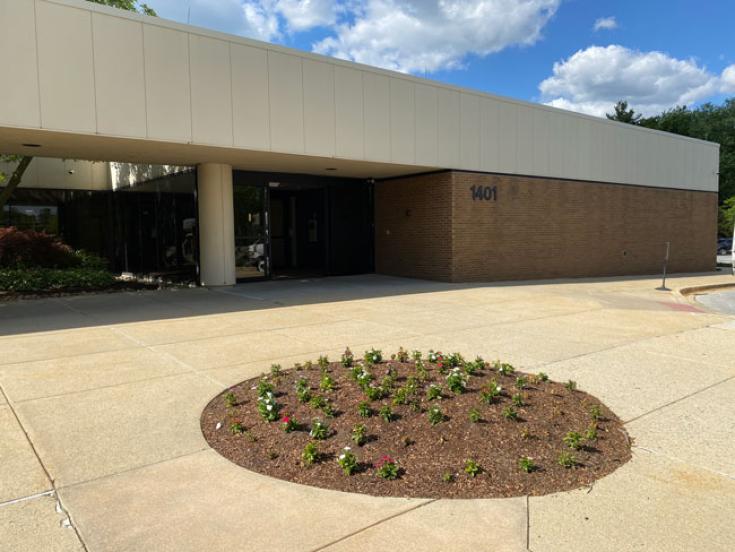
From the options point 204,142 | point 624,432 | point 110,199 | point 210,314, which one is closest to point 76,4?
point 204,142

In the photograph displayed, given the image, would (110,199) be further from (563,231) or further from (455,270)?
(563,231)

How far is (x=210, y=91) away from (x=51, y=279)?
6.20 metres

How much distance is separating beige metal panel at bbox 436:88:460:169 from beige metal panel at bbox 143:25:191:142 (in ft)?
21.7

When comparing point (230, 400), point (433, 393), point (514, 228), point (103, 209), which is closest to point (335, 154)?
point (514, 228)

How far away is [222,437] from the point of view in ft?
13.6

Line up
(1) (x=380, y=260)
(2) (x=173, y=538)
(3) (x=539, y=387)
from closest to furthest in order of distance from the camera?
(2) (x=173, y=538), (3) (x=539, y=387), (1) (x=380, y=260)

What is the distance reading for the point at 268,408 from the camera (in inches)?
172

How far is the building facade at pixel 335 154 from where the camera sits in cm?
926

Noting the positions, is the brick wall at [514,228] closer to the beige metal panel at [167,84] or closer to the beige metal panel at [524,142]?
the beige metal panel at [524,142]

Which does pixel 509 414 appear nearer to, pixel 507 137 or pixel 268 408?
pixel 268 408

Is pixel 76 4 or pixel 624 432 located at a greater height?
pixel 76 4

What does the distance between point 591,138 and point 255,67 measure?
487 inches

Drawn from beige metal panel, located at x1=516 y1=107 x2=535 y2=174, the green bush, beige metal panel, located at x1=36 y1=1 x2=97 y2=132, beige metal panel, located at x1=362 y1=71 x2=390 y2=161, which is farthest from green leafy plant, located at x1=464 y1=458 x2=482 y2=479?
beige metal panel, located at x1=516 y1=107 x2=535 y2=174

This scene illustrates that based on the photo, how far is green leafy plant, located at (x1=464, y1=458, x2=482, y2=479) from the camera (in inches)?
137
